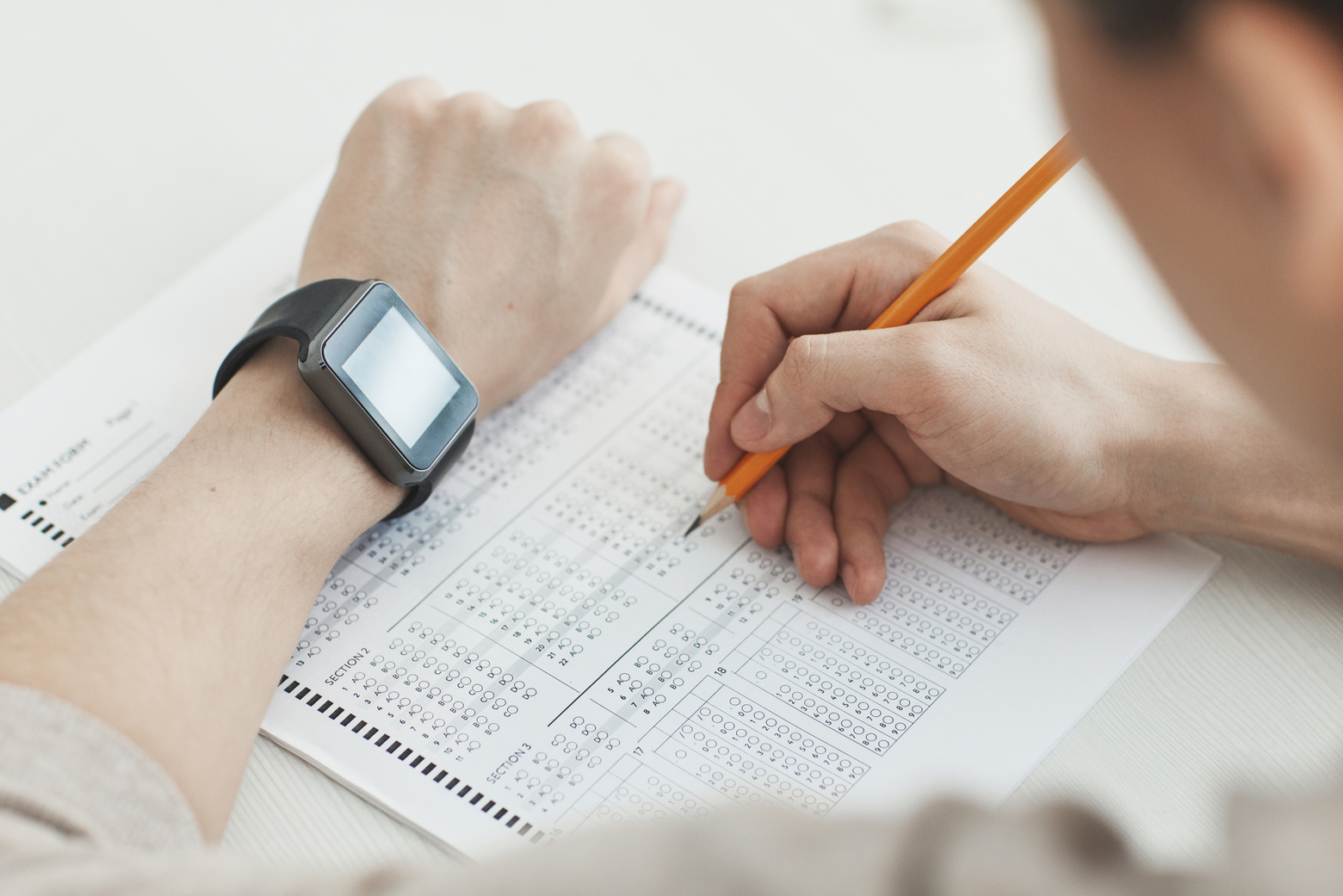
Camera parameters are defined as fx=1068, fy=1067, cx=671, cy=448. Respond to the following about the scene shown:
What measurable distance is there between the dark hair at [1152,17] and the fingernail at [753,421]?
0.48 metres

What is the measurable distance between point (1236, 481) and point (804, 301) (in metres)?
0.35

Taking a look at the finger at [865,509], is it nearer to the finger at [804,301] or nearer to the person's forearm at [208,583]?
the finger at [804,301]

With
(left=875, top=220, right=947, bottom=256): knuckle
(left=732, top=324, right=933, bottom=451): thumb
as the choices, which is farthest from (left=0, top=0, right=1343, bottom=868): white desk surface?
(left=732, top=324, right=933, bottom=451): thumb

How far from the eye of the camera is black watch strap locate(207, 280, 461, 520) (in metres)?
0.76

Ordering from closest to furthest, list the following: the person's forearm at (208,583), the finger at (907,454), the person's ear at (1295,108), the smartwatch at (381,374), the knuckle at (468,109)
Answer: the person's ear at (1295,108) → the person's forearm at (208,583) → the smartwatch at (381,374) → the finger at (907,454) → the knuckle at (468,109)

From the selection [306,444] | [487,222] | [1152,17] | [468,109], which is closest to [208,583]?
[306,444]

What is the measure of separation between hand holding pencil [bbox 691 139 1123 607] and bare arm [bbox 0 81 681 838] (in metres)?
0.17

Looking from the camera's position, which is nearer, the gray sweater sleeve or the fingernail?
the gray sweater sleeve

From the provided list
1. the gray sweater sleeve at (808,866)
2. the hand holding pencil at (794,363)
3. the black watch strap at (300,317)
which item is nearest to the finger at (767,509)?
the hand holding pencil at (794,363)

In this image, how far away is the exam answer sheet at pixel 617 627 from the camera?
69cm

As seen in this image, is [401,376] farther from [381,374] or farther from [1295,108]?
[1295,108]

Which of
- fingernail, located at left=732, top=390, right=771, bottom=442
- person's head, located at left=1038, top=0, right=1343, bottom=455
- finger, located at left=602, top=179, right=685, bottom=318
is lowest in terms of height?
fingernail, located at left=732, top=390, right=771, bottom=442

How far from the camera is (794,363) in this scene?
78 centimetres

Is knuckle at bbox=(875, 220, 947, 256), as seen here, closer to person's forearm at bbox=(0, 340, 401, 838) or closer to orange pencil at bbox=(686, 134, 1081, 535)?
orange pencil at bbox=(686, 134, 1081, 535)
